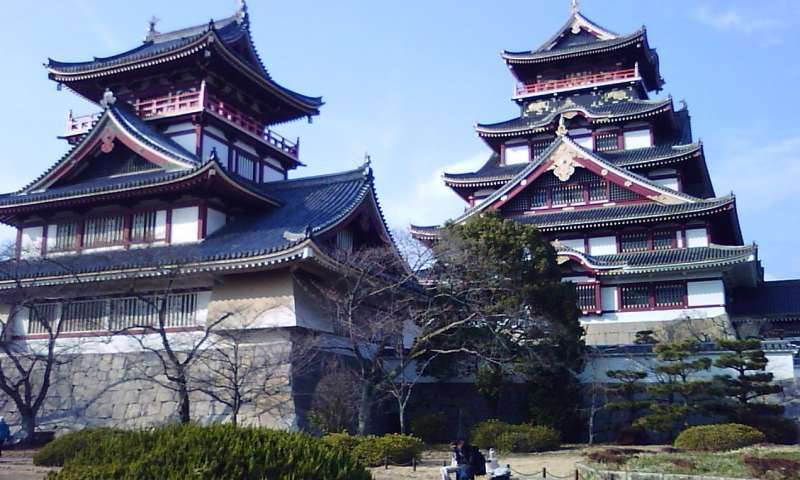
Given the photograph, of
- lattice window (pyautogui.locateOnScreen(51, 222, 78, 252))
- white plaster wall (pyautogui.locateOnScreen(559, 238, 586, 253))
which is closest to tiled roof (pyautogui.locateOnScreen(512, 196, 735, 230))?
white plaster wall (pyautogui.locateOnScreen(559, 238, 586, 253))

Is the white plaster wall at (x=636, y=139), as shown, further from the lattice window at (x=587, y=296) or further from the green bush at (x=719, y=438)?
the green bush at (x=719, y=438)

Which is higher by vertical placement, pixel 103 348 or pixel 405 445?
pixel 103 348

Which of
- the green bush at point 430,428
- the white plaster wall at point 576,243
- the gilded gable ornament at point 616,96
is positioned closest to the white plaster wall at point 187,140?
the green bush at point 430,428

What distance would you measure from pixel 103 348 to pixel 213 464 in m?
16.8

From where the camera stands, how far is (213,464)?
31.4ft

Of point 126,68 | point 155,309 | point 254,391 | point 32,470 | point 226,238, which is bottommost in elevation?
point 32,470

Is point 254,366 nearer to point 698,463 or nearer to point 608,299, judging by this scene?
point 698,463

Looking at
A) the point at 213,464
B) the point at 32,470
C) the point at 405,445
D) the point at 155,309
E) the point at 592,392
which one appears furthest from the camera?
the point at 592,392

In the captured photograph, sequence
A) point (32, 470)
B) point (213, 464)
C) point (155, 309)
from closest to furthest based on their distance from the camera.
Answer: point (213, 464)
point (32, 470)
point (155, 309)

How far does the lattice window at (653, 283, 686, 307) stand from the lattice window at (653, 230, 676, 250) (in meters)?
2.21

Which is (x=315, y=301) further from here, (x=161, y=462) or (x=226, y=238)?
(x=161, y=462)

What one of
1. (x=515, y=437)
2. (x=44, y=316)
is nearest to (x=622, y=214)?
(x=515, y=437)

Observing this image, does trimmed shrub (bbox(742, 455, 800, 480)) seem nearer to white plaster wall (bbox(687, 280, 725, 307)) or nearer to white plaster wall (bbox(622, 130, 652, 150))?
→ white plaster wall (bbox(687, 280, 725, 307))

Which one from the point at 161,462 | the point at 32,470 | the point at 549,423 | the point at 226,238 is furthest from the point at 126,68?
the point at 161,462
